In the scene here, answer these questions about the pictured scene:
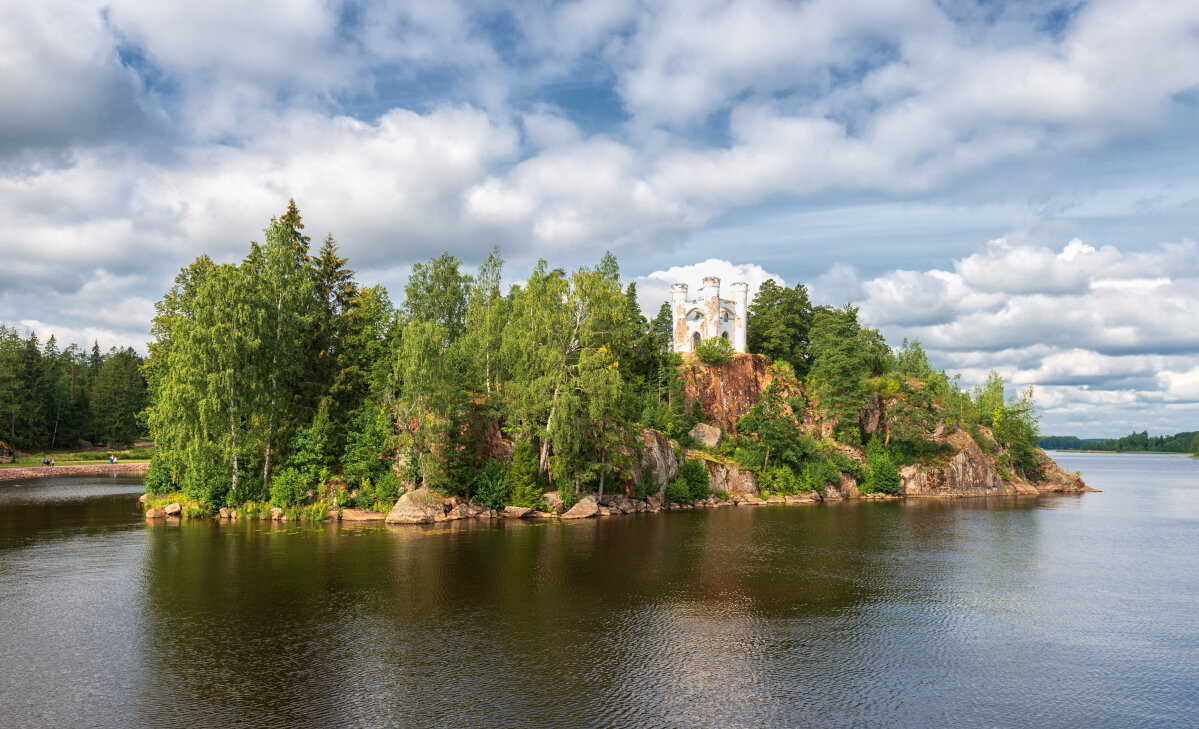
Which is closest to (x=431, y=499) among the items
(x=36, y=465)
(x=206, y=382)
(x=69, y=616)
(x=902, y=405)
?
(x=206, y=382)

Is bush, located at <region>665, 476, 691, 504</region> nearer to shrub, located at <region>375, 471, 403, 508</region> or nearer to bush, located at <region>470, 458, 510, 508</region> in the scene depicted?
bush, located at <region>470, 458, 510, 508</region>

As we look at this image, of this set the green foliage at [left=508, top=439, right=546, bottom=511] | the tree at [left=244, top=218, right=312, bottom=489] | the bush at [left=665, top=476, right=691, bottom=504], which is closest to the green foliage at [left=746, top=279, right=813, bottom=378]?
the bush at [left=665, top=476, right=691, bottom=504]

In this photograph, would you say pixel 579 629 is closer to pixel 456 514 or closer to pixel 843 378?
pixel 456 514

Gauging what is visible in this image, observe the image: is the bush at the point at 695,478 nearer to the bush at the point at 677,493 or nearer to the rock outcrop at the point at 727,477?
the bush at the point at 677,493

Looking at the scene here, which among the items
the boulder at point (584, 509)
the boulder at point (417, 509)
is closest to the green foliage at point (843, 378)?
the boulder at point (584, 509)

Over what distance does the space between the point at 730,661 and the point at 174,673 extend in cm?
1844

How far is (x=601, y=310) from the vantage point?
5847 centimetres

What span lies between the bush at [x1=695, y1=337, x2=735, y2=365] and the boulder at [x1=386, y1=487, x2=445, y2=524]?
4271cm

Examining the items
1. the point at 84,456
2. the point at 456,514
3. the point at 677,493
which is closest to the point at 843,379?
the point at 677,493

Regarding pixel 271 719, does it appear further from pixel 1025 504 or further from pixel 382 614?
pixel 1025 504

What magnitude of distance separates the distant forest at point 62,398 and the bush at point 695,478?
82.4m

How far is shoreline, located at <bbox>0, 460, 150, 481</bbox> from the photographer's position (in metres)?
83.4

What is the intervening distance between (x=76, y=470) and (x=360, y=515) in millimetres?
71152

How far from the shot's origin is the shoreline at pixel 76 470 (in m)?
83.4
